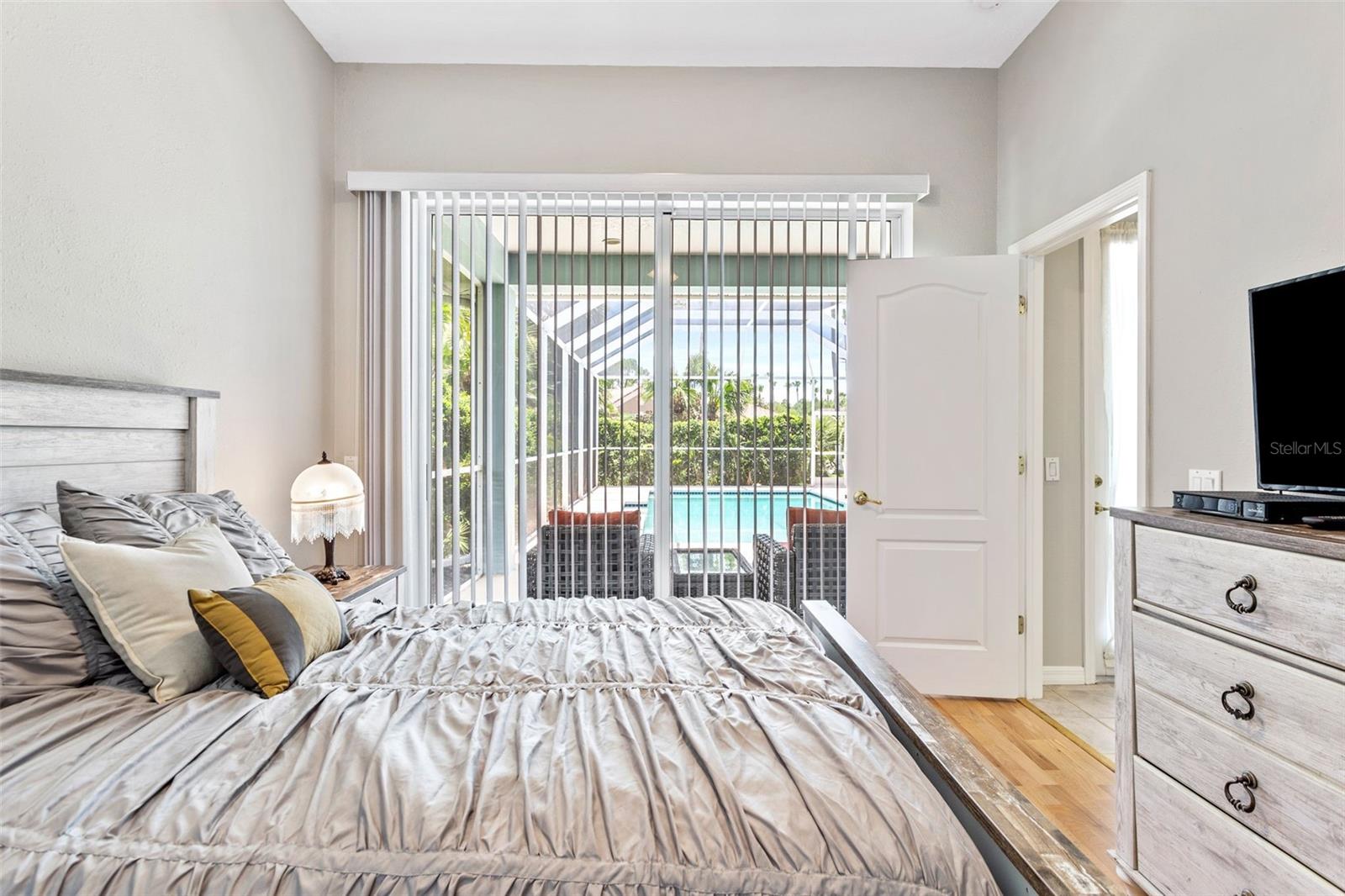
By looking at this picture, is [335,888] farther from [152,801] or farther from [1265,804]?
[1265,804]

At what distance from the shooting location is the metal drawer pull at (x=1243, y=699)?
1385mm

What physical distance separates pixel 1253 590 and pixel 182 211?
3132mm

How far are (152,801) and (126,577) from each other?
0.58 meters

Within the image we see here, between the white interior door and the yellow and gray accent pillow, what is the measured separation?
95.8 inches

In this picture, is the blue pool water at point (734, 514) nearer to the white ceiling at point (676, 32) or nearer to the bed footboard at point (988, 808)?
the bed footboard at point (988, 808)

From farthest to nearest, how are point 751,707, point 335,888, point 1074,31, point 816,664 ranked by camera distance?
point 1074,31 < point 816,664 < point 751,707 < point 335,888

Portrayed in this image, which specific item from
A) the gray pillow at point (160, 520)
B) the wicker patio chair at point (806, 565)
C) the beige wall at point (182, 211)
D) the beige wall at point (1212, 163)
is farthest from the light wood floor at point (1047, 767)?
the beige wall at point (182, 211)

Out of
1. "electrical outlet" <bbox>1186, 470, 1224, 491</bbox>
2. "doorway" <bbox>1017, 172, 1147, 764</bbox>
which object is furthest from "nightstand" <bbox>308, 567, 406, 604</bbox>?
"doorway" <bbox>1017, 172, 1147, 764</bbox>

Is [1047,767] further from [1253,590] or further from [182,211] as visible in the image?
[182,211]

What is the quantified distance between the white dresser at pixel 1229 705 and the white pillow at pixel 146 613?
2.13 metres

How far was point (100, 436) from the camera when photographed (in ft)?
5.95

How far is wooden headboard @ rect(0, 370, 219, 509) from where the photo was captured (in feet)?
5.15

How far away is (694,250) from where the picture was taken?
3.41 meters

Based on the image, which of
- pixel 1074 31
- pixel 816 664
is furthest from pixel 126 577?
pixel 1074 31
